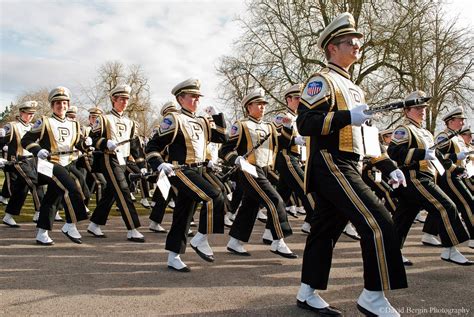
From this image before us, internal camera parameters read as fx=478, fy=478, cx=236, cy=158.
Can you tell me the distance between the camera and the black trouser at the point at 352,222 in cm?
339

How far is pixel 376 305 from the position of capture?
340 cm

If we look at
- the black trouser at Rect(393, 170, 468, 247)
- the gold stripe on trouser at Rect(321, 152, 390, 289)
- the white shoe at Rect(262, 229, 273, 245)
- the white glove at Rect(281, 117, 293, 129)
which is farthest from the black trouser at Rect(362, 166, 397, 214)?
the gold stripe on trouser at Rect(321, 152, 390, 289)

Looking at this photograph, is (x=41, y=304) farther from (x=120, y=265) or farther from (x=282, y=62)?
(x=282, y=62)

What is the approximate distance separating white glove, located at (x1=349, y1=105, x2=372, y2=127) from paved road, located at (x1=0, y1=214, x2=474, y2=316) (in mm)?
1524

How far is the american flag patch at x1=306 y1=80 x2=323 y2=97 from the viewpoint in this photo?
3.72m

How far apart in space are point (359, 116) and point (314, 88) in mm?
498

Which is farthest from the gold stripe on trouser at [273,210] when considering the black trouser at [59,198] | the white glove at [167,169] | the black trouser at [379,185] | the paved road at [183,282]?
the black trouser at [379,185]

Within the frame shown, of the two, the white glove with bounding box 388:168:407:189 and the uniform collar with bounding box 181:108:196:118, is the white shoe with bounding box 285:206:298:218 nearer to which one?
the uniform collar with bounding box 181:108:196:118

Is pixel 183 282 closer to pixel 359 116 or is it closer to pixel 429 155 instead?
pixel 359 116

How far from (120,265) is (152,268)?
0.39 metres

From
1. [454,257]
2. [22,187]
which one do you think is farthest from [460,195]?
[22,187]

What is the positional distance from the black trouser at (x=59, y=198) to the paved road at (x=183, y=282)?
1.20 ft

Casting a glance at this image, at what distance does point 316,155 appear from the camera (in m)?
3.80

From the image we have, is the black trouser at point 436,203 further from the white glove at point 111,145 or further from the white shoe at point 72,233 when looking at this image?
the white shoe at point 72,233
